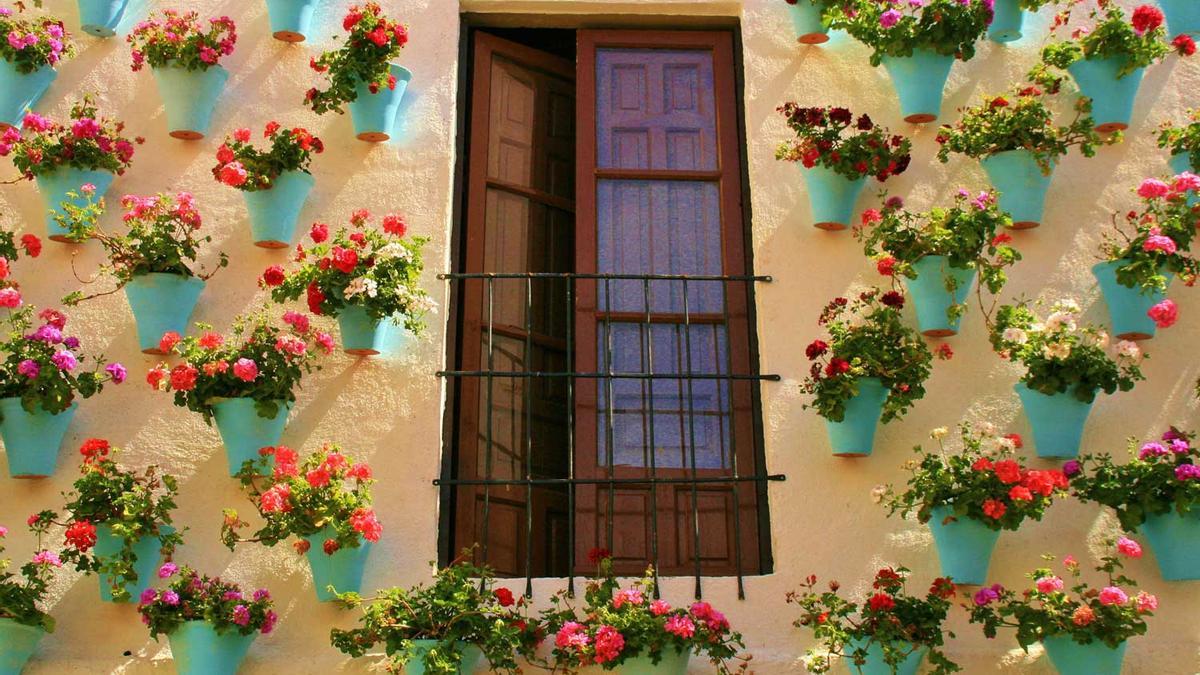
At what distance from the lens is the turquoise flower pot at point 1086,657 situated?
17.2 feet

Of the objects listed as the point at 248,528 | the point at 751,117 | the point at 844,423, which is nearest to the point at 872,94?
the point at 751,117

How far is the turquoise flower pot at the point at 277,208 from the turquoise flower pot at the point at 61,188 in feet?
2.14

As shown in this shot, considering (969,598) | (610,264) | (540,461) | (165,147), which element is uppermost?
(165,147)

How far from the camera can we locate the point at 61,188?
6145 millimetres

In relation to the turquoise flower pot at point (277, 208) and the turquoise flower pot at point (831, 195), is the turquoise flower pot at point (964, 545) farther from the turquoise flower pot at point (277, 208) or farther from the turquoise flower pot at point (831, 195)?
the turquoise flower pot at point (277, 208)

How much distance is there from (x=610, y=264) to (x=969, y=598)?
1.92 m

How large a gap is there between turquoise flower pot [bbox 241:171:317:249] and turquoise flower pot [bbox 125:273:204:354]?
34 cm

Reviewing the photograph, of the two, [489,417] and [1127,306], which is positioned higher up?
[1127,306]

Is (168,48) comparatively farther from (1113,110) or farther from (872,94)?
(1113,110)

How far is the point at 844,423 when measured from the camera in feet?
18.9

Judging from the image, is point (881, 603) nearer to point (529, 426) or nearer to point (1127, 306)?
point (529, 426)

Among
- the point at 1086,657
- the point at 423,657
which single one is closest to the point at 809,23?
the point at 1086,657

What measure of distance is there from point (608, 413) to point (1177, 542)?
2.12m

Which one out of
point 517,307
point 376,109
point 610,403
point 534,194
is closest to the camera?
point 610,403
